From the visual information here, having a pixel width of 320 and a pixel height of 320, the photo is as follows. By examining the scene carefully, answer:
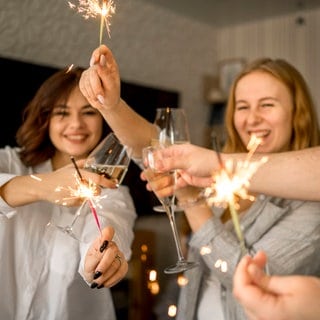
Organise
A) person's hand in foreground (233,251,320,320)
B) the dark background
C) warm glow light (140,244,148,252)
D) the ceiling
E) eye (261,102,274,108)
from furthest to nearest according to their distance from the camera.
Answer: the ceiling, warm glow light (140,244,148,252), eye (261,102,274,108), the dark background, person's hand in foreground (233,251,320,320)

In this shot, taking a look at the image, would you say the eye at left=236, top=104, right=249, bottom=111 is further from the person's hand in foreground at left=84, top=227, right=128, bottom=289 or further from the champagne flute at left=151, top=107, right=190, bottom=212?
the person's hand in foreground at left=84, top=227, right=128, bottom=289

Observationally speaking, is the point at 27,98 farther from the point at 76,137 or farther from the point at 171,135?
the point at 171,135

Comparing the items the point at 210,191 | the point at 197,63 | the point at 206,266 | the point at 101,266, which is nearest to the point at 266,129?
the point at 210,191

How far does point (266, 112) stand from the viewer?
0.77m


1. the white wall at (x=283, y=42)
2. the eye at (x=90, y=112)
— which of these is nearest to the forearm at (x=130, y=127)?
the eye at (x=90, y=112)

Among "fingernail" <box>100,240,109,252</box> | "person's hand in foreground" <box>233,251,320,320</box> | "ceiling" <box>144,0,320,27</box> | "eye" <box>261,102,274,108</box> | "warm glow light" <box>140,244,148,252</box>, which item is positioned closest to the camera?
"person's hand in foreground" <box>233,251,320,320</box>

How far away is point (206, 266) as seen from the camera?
2.62 feet

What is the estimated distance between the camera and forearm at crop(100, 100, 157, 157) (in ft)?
2.25

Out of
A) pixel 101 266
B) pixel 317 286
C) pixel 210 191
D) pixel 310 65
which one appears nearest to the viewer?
pixel 317 286

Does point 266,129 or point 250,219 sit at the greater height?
point 266,129

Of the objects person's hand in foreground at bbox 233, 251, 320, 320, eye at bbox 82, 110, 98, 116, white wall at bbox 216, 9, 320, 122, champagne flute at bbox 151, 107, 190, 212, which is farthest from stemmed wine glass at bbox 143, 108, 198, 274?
white wall at bbox 216, 9, 320, 122

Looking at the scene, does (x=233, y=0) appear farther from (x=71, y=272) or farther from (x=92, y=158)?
(x=71, y=272)

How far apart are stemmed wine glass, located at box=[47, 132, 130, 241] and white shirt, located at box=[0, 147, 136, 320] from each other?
1 centimetres

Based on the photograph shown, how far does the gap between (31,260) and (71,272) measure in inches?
2.3
